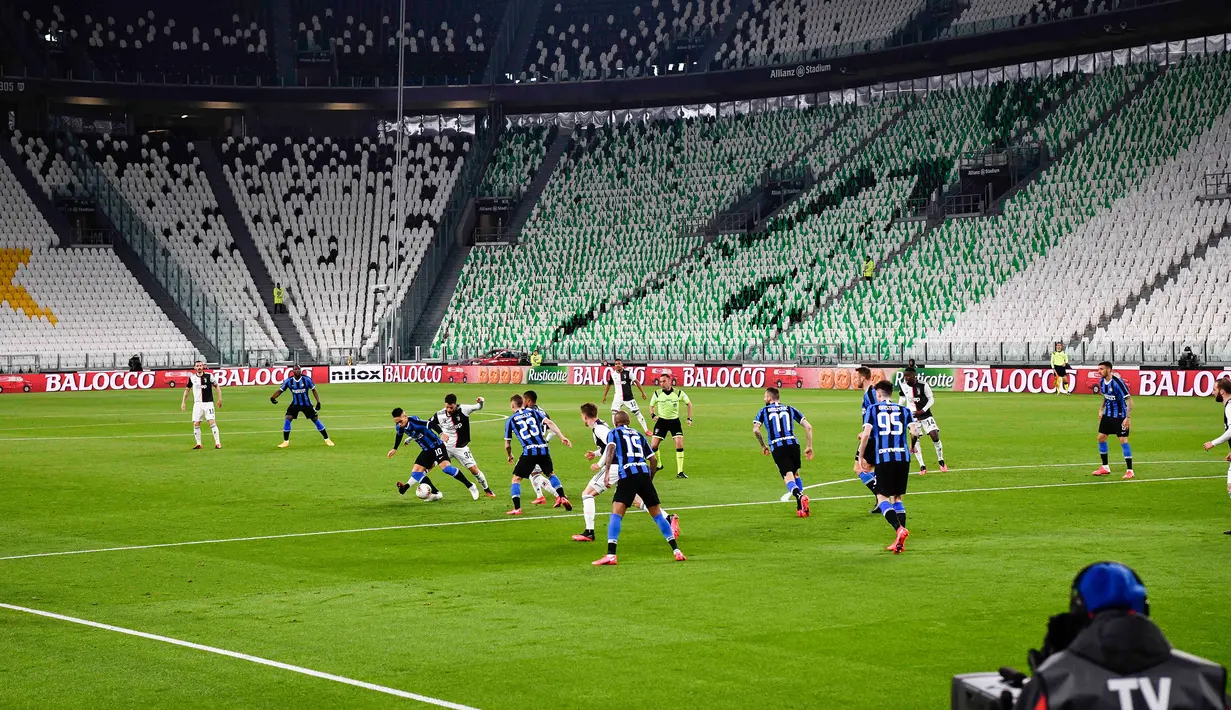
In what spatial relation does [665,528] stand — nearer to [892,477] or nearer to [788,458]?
[892,477]

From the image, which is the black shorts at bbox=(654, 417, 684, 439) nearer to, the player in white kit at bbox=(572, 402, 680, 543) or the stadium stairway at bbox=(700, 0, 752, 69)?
the player in white kit at bbox=(572, 402, 680, 543)

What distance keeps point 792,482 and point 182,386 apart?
5171 cm

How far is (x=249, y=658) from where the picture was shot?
11.3m

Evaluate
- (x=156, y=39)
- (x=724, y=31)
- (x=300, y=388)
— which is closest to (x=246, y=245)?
(x=156, y=39)

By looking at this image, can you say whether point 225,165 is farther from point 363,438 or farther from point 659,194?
point 363,438

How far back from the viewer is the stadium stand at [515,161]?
8556cm

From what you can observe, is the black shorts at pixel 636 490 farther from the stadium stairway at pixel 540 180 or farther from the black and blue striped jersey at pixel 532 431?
the stadium stairway at pixel 540 180

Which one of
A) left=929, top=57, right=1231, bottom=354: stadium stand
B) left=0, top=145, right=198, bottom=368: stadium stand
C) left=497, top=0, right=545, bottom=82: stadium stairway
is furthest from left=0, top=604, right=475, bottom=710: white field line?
left=497, top=0, right=545, bottom=82: stadium stairway

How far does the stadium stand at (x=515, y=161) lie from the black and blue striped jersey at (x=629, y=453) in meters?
69.9

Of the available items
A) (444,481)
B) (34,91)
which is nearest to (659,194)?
(34,91)

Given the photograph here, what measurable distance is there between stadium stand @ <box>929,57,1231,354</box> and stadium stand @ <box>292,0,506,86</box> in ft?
137

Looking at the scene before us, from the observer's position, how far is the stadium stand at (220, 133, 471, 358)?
78312 mm

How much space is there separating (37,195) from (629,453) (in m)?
70.2

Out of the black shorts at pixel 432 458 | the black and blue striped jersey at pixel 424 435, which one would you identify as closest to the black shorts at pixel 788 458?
the black shorts at pixel 432 458
